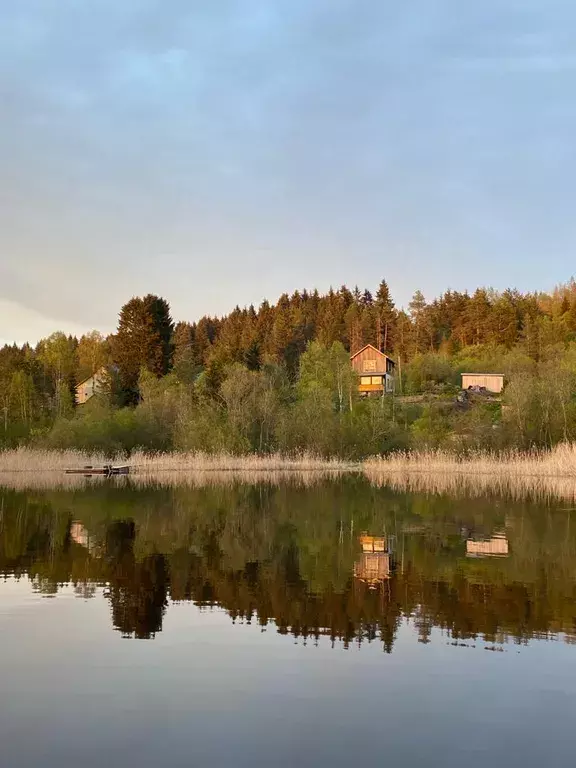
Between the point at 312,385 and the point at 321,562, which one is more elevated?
the point at 312,385

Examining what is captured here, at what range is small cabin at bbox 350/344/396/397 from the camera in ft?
289

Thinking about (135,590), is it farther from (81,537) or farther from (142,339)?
(142,339)

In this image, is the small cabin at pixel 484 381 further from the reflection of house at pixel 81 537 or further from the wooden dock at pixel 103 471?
the reflection of house at pixel 81 537

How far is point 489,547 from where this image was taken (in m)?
17.3

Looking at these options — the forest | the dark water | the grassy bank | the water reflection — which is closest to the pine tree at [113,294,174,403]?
the forest

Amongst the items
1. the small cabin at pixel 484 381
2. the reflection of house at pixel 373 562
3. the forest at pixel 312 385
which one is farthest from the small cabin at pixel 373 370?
the reflection of house at pixel 373 562

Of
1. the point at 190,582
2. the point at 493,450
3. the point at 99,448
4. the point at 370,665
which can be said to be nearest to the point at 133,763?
the point at 370,665

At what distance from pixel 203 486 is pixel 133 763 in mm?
29857

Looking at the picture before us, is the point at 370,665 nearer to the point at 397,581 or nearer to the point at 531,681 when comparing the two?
the point at 531,681

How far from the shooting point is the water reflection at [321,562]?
10.7 meters

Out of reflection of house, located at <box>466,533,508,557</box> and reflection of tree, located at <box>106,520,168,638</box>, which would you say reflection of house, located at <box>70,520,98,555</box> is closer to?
reflection of tree, located at <box>106,520,168,638</box>

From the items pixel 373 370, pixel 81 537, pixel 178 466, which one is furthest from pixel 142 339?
pixel 81 537

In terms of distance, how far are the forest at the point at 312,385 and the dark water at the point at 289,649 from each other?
30.9m

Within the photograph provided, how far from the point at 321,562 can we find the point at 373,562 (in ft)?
3.63
